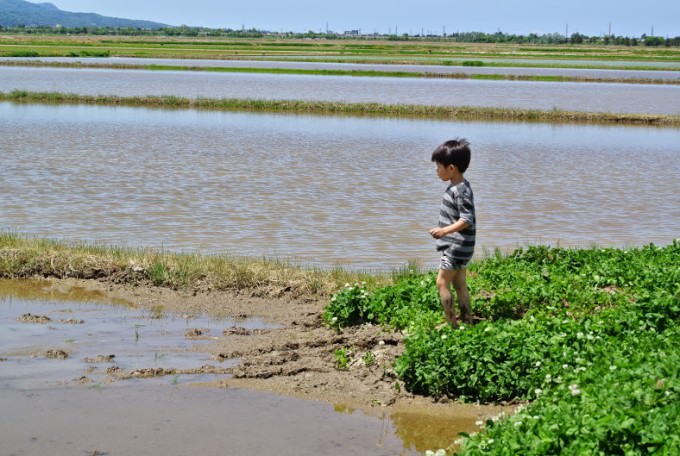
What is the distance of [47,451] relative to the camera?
5.96 meters

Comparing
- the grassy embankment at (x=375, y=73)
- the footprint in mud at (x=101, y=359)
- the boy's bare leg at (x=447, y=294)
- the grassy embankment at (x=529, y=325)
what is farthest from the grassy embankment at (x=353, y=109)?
the footprint in mud at (x=101, y=359)

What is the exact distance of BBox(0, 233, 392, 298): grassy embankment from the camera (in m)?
10.2

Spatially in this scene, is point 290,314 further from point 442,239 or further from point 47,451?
point 47,451

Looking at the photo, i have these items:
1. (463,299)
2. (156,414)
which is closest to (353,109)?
(463,299)

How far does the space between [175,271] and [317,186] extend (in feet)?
30.1

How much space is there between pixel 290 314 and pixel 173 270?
71.8 inches

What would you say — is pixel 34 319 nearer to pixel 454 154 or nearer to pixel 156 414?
pixel 156 414

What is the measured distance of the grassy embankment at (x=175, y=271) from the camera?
33.5 feet

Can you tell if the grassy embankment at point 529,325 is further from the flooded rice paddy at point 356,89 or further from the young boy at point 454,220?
the flooded rice paddy at point 356,89

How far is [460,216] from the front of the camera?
756 centimetres

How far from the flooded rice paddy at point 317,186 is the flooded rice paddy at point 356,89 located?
983 cm

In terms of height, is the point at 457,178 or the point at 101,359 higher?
the point at 457,178

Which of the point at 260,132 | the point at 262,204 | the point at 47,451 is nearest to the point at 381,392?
the point at 47,451

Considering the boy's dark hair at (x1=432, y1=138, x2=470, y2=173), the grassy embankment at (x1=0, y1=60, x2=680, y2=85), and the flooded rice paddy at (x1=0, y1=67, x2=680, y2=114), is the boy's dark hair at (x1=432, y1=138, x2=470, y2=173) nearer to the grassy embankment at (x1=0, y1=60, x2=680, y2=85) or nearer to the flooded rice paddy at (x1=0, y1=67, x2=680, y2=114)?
the flooded rice paddy at (x1=0, y1=67, x2=680, y2=114)
